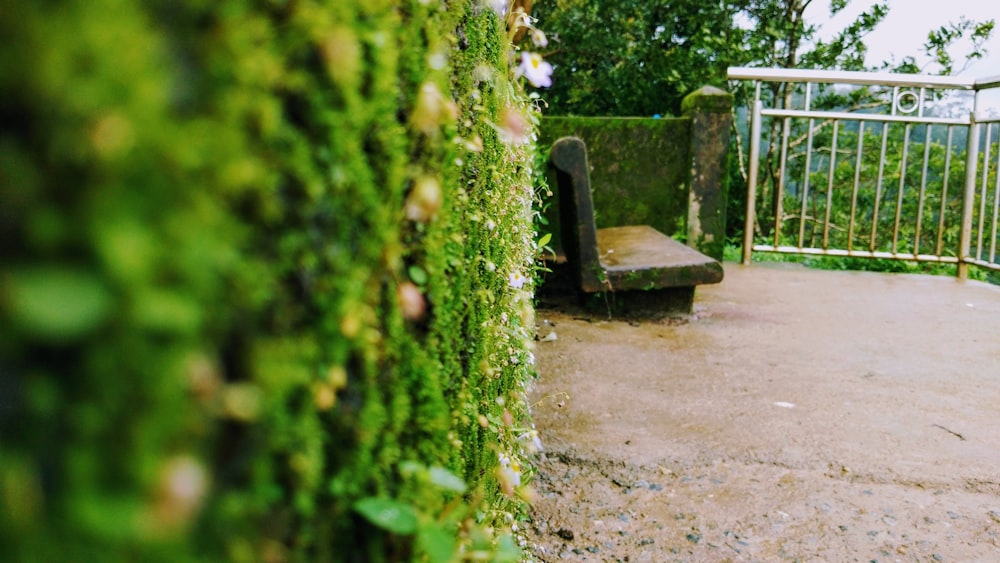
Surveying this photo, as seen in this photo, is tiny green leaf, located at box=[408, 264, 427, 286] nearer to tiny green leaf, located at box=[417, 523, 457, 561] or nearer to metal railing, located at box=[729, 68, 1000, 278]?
tiny green leaf, located at box=[417, 523, 457, 561]

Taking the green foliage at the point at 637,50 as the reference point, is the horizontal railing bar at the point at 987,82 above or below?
below

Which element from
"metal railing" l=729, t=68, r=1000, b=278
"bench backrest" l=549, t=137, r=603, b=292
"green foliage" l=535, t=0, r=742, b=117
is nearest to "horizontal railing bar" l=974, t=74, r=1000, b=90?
"metal railing" l=729, t=68, r=1000, b=278

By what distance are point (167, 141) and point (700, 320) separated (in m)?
4.48

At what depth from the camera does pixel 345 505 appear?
2.16ft

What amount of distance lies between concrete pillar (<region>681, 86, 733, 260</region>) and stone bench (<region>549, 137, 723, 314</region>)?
1081mm

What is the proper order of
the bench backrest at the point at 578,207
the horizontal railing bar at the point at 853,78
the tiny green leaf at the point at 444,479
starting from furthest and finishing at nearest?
the horizontal railing bar at the point at 853,78
the bench backrest at the point at 578,207
the tiny green leaf at the point at 444,479

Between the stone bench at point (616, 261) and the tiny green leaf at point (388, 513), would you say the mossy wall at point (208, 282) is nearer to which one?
the tiny green leaf at point (388, 513)

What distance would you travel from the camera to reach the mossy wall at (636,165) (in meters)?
5.93

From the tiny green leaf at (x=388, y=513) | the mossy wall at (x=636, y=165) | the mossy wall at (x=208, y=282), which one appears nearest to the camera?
the mossy wall at (x=208, y=282)

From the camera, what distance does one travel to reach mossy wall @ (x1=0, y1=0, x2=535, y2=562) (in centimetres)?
33

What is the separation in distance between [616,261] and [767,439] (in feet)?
6.44

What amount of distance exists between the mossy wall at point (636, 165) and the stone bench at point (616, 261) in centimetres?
109

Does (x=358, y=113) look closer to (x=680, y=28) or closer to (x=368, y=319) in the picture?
(x=368, y=319)

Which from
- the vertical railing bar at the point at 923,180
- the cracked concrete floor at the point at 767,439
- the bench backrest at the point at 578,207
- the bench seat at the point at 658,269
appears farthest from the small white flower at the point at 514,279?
the vertical railing bar at the point at 923,180
